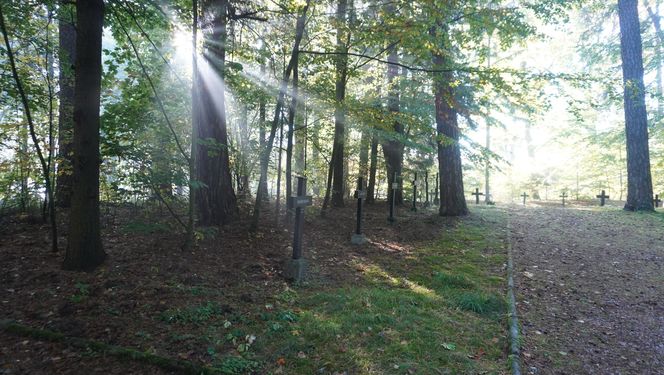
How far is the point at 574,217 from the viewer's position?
1184cm

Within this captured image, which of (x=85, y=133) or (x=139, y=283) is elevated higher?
(x=85, y=133)

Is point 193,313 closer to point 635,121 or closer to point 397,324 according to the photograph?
point 397,324

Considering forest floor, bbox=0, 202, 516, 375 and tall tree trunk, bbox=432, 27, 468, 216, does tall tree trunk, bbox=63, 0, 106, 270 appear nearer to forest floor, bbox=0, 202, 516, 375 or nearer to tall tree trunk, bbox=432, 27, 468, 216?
forest floor, bbox=0, 202, 516, 375

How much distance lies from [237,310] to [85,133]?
9.14 ft

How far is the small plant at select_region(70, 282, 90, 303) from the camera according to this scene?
3852mm

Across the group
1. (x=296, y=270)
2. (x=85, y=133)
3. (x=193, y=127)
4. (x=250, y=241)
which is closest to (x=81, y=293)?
(x=85, y=133)

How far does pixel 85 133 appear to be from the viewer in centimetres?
438

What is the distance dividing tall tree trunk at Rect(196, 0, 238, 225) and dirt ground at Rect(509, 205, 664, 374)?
5.44m

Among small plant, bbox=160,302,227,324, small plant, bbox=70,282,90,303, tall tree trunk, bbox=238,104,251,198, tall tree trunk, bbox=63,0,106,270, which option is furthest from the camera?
tall tree trunk, bbox=238,104,251,198

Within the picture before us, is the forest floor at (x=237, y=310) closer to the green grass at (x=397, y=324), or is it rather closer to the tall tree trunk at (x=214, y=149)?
the green grass at (x=397, y=324)

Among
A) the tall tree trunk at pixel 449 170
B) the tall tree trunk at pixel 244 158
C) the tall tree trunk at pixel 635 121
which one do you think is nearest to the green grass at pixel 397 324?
the tall tree trunk at pixel 449 170

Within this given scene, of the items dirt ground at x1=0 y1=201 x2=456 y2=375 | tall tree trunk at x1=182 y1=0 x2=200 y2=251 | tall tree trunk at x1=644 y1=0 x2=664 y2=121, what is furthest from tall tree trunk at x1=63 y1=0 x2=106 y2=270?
tall tree trunk at x1=644 y1=0 x2=664 y2=121

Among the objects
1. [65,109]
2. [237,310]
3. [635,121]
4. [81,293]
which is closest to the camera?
[81,293]

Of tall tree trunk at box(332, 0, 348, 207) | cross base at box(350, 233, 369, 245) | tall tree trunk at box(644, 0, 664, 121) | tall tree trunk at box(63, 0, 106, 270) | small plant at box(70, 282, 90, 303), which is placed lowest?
small plant at box(70, 282, 90, 303)
